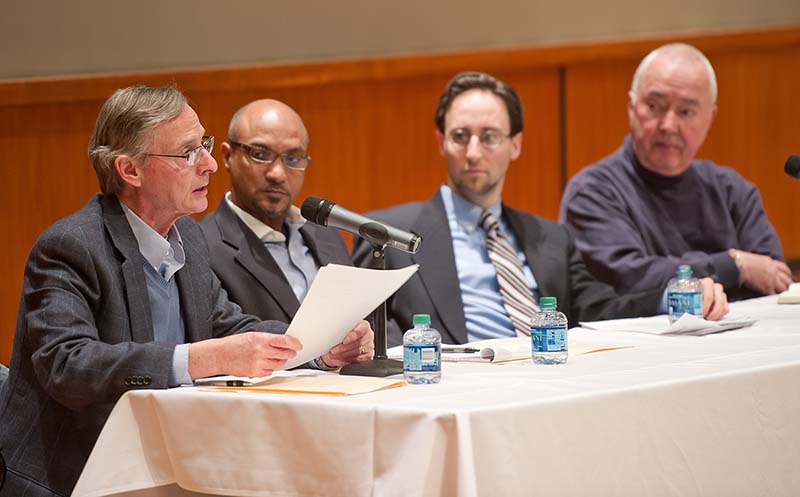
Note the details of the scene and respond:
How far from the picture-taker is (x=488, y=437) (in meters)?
2.07

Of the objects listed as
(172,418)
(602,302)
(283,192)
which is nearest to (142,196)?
(172,418)

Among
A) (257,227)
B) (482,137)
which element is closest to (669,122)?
(482,137)

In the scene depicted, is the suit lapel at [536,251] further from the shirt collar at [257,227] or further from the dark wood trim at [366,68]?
the dark wood trim at [366,68]

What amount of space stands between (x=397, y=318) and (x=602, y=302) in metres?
0.77

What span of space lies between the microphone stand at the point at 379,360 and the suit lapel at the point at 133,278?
47 cm

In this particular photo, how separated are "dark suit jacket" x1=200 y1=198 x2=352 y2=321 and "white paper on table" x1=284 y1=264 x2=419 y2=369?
777mm

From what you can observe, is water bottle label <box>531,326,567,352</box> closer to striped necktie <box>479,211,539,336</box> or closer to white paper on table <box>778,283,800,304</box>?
striped necktie <box>479,211,539,336</box>

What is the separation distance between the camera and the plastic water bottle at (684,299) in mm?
3391

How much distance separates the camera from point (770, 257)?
4.47 metres

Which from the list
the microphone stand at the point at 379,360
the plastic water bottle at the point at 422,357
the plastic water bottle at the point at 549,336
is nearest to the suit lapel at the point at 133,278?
the microphone stand at the point at 379,360

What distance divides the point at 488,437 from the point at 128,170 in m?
1.14

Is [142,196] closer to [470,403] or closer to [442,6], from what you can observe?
[470,403]

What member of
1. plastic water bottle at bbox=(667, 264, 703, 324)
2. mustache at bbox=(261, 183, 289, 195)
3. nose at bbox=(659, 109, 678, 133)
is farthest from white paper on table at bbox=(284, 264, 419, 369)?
nose at bbox=(659, 109, 678, 133)

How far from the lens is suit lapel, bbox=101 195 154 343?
2.54m
